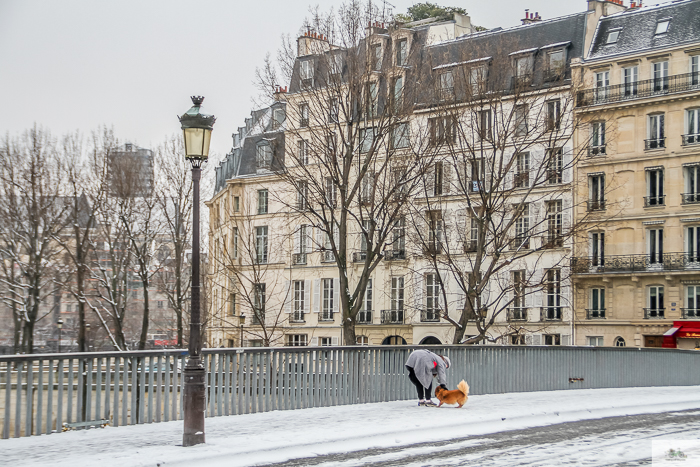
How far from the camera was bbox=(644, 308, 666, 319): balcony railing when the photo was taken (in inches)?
1713

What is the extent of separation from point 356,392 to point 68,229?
34.2m

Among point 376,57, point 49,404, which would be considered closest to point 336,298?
point 376,57

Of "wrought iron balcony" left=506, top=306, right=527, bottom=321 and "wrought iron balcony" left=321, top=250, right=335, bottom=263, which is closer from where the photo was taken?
"wrought iron balcony" left=506, top=306, right=527, bottom=321

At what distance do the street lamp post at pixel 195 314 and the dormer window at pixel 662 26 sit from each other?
3970cm

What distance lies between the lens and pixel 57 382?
12484 millimetres

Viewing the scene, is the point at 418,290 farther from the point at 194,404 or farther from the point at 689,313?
the point at 194,404

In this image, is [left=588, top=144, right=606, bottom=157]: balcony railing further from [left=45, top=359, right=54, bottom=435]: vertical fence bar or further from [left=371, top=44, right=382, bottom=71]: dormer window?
[left=45, top=359, right=54, bottom=435]: vertical fence bar

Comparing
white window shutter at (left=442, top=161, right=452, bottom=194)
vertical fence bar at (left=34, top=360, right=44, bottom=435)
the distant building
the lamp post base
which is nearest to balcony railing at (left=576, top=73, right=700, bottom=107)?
white window shutter at (left=442, top=161, right=452, bottom=194)

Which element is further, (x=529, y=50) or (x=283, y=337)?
(x=283, y=337)

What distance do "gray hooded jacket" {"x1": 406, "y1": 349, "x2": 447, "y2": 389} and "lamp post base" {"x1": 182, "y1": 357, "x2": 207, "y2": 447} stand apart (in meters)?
6.15

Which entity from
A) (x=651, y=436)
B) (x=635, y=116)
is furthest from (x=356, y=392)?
(x=635, y=116)

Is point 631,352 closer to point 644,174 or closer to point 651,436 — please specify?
A: point 651,436

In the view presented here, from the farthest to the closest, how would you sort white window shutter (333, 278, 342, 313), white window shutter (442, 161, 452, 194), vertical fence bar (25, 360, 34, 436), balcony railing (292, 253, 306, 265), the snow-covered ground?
balcony railing (292, 253, 306, 265) → white window shutter (333, 278, 342, 313) → white window shutter (442, 161, 452, 194) → vertical fence bar (25, 360, 34, 436) → the snow-covered ground

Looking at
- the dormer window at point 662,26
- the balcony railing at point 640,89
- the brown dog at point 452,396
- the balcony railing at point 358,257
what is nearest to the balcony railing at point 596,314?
the balcony railing at point 640,89
